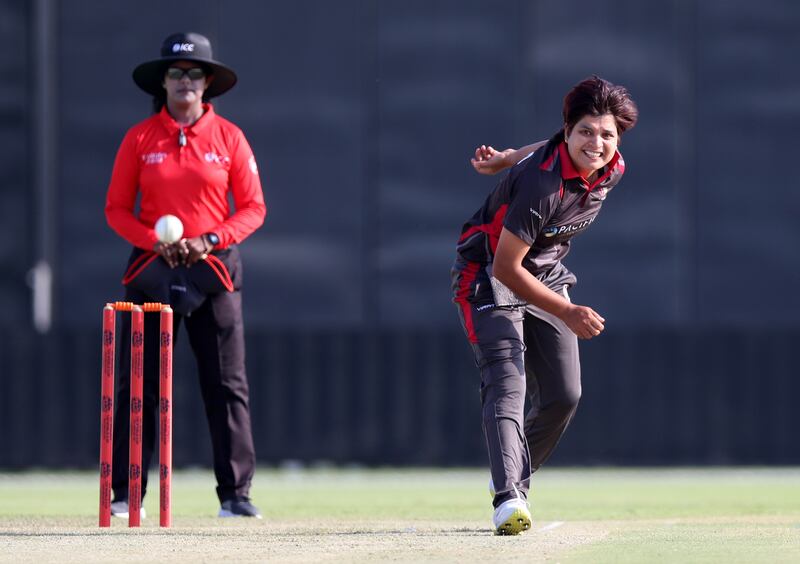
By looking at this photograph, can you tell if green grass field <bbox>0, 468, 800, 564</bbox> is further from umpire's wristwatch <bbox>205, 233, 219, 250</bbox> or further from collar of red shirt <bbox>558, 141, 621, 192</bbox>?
collar of red shirt <bbox>558, 141, 621, 192</bbox>

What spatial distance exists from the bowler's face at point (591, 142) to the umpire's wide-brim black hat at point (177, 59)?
6.82 feet

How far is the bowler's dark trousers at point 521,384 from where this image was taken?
6.44 m

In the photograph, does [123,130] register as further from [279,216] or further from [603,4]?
[603,4]

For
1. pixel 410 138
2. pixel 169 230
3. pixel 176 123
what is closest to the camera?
pixel 169 230

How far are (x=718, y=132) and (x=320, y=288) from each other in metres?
4.06

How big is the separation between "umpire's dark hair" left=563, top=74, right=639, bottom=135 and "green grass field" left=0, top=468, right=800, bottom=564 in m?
1.63

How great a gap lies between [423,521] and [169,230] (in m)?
1.78

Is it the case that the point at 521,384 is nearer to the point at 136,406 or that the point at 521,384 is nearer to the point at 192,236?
the point at 136,406

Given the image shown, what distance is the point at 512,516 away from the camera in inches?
249

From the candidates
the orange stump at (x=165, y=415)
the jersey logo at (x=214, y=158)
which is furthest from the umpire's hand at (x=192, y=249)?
the orange stump at (x=165, y=415)

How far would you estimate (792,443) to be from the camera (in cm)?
1305

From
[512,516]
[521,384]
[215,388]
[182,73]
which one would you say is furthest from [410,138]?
[512,516]

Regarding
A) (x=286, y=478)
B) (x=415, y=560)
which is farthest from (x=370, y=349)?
(x=415, y=560)

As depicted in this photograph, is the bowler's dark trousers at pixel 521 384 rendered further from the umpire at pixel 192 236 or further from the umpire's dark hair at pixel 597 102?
the umpire at pixel 192 236
